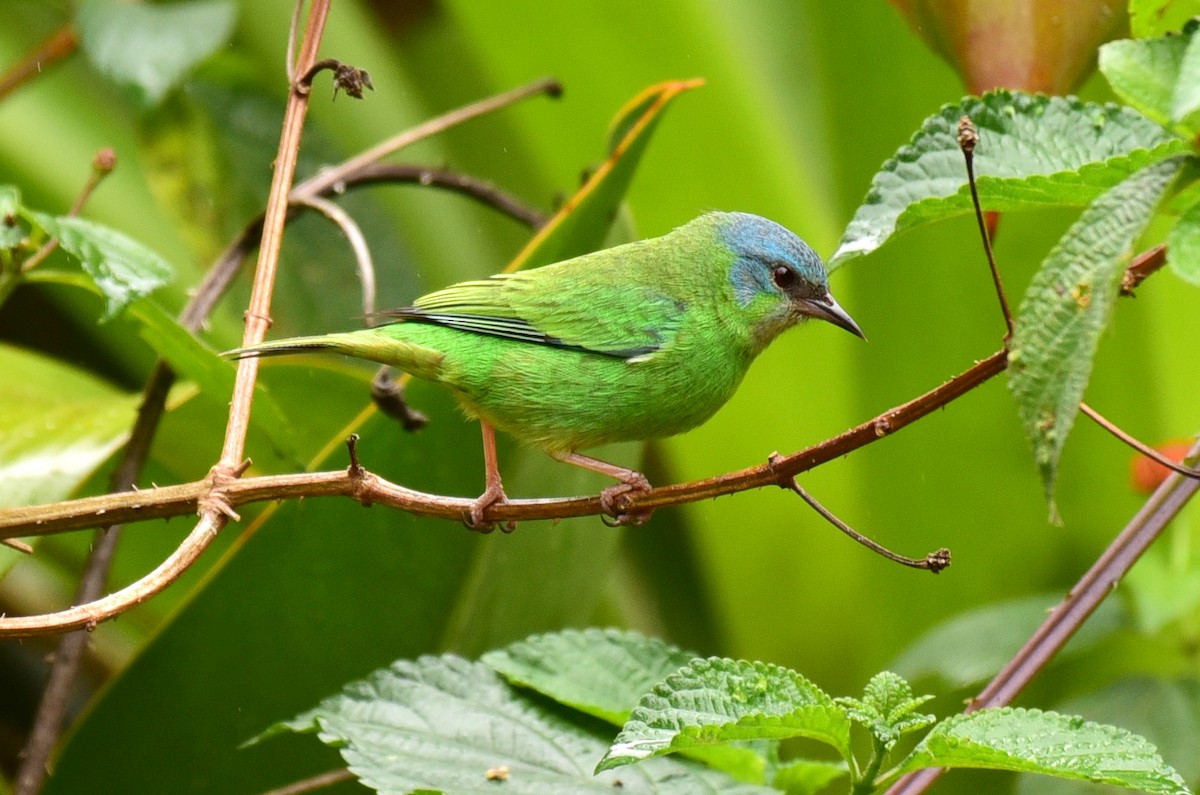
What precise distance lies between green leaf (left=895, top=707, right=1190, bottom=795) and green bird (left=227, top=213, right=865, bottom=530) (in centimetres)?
67

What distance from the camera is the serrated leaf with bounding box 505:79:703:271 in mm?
2074

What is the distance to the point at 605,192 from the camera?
2148 mm

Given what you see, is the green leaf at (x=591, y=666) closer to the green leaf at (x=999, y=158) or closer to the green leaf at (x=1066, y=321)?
the green leaf at (x=999, y=158)

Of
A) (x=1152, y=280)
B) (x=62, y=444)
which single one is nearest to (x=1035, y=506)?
(x=1152, y=280)

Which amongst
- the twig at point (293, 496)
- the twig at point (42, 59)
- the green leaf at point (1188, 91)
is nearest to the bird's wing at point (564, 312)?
the twig at point (293, 496)

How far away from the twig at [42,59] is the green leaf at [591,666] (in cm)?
174

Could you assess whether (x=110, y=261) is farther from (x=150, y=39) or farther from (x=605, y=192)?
(x=150, y=39)

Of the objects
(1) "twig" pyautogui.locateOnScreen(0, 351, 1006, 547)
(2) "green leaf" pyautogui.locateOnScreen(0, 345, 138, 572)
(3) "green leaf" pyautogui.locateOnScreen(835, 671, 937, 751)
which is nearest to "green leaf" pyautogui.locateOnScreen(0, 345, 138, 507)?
(2) "green leaf" pyautogui.locateOnScreen(0, 345, 138, 572)

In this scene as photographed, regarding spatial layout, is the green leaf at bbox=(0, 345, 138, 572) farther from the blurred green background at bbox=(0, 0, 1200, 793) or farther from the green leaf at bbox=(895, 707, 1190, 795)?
the green leaf at bbox=(895, 707, 1190, 795)

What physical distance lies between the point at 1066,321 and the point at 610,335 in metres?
1.15

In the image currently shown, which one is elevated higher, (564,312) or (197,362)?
(564,312)

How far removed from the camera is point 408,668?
69.3 inches

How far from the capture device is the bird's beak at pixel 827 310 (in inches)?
82.7

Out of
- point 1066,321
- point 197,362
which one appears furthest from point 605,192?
point 1066,321
